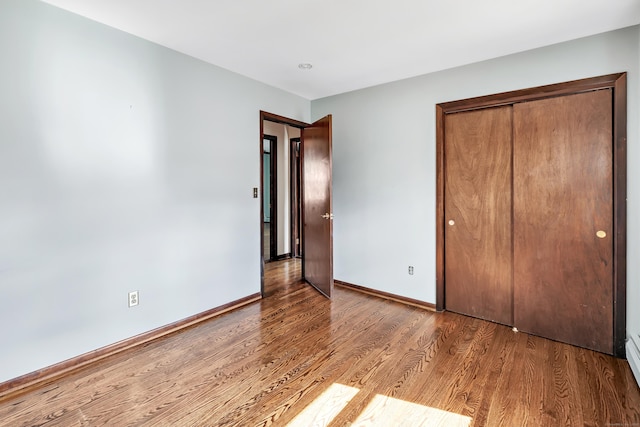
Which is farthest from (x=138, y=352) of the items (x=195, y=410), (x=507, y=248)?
(x=507, y=248)

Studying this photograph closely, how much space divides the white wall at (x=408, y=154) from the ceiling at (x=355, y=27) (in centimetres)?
15

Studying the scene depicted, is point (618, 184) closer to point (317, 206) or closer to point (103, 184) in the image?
point (317, 206)

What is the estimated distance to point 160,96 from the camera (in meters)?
2.62

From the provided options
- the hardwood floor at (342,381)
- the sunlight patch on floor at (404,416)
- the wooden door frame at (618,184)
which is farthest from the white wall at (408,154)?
the sunlight patch on floor at (404,416)

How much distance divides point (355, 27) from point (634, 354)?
2.90 meters

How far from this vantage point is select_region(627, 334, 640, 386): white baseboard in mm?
1983

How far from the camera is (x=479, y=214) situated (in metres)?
2.95

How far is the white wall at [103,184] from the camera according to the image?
76.2 inches

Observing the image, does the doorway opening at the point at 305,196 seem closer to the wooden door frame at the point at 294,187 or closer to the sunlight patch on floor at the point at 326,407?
the wooden door frame at the point at 294,187

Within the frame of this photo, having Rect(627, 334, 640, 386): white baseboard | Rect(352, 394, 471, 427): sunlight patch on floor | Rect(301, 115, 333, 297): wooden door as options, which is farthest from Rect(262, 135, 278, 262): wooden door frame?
Rect(627, 334, 640, 386): white baseboard

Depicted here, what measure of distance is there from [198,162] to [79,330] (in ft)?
5.10

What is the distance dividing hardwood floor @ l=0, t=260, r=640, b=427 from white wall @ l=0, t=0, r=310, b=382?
328 millimetres

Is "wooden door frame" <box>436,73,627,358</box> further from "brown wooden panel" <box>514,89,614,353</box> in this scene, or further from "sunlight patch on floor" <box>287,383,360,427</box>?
"sunlight patch on floor" <box>287,383,360,427</box>

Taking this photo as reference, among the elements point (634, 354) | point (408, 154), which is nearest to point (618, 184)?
point (634, 354)
